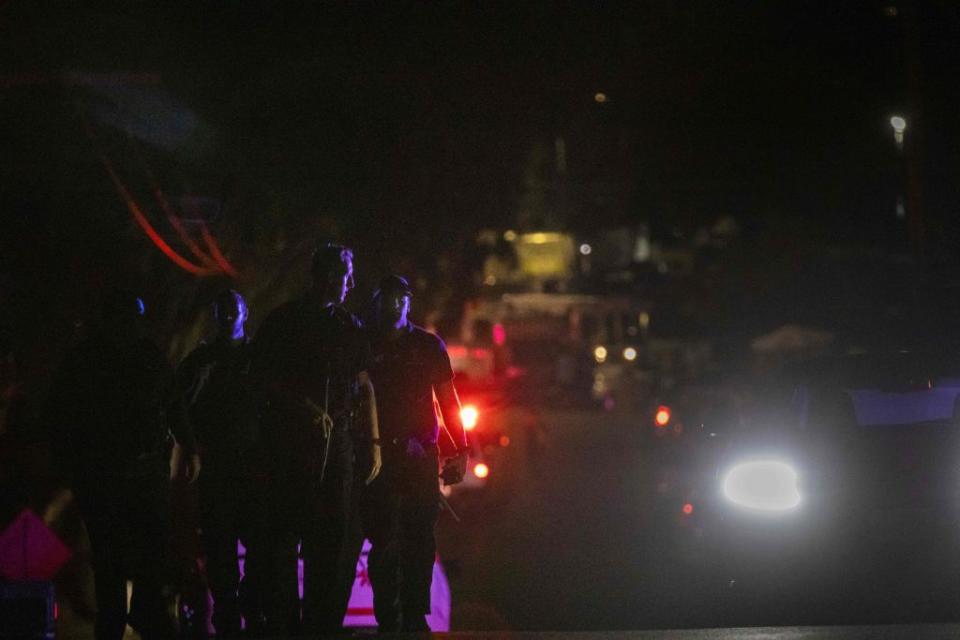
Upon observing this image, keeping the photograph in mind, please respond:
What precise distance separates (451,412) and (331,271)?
1058mm

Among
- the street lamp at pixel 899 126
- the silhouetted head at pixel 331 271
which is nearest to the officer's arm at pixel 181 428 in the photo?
the silhouetted head at pixel 331 271

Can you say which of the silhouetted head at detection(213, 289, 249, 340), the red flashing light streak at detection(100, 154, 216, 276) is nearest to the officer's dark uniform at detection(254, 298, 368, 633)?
the silhouetted head at detection(213, 289, 249, 340)

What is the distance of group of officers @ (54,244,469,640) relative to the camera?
6.50 metres

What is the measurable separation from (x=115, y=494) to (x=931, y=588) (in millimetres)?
4310

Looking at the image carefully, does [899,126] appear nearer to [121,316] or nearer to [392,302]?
[392,302]

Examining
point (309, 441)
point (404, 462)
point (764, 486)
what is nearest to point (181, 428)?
point (309, 441)

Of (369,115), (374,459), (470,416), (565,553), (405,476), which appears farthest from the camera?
(470,416)

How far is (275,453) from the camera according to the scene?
22.5ft

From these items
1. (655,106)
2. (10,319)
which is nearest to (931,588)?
(10,319)

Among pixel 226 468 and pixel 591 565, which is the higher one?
pixel 226 468

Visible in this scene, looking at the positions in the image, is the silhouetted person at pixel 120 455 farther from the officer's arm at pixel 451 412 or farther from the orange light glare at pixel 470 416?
the orange light glare at pixel 470 416

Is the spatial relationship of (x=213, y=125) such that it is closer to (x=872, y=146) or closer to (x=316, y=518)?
(x=316, y=518)

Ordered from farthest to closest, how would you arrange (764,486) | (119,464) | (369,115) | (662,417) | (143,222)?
(662,417) → (369,115) → (143,222) → (764,486) → (119,464)

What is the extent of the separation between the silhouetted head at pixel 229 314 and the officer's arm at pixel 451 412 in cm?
109
